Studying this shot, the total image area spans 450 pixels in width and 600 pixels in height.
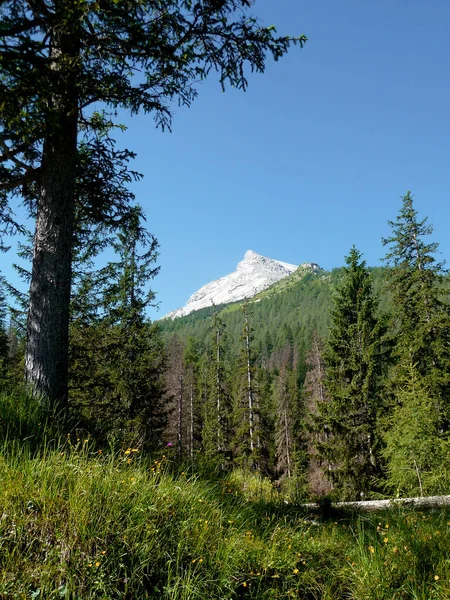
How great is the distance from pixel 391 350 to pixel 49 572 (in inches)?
719

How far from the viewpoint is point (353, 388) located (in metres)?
17.6

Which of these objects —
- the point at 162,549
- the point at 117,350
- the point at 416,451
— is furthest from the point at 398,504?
the point at 117,350

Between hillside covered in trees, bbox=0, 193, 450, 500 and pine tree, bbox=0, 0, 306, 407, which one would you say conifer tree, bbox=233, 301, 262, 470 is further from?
pine tree, bbox=0, 0, 306, 407

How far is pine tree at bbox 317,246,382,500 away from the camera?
16875mm

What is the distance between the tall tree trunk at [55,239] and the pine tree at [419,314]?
13.9 m

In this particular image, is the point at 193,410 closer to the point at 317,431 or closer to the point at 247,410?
the point at 247,410

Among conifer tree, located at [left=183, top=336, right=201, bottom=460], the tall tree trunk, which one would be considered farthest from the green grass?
conifer tree, located at [left=183, top=336, right=201, bottom=460]

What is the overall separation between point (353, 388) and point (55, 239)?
15.6 metres

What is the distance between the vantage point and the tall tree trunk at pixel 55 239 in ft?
16.7

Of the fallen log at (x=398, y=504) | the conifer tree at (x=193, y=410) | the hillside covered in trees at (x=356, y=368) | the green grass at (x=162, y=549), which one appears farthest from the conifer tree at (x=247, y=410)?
the green grass at (x=162, y=549)

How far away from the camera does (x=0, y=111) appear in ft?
14.9

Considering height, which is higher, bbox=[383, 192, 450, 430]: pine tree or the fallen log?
bbox=[383, 192, 450, 430]: pine tree

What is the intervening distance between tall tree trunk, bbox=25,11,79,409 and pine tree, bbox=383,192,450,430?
549 inches

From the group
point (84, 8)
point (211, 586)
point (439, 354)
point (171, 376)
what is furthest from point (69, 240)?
point (171, 376)
